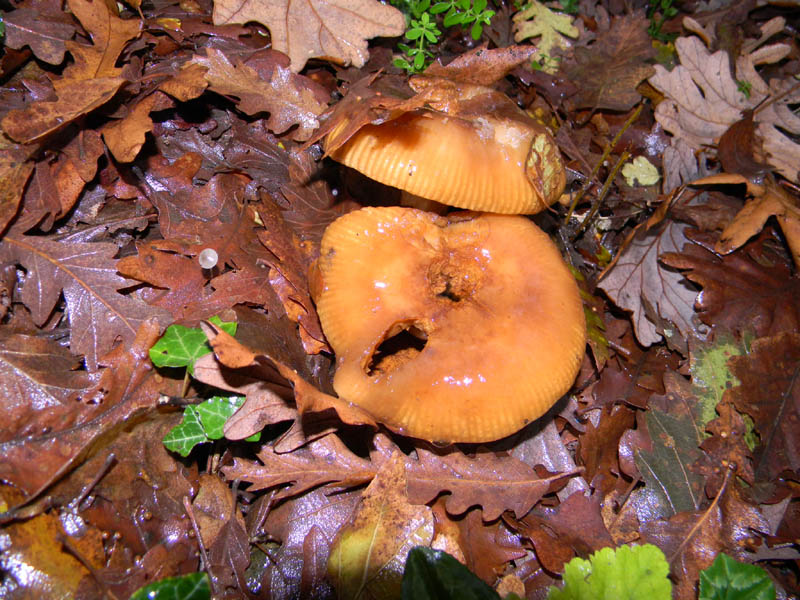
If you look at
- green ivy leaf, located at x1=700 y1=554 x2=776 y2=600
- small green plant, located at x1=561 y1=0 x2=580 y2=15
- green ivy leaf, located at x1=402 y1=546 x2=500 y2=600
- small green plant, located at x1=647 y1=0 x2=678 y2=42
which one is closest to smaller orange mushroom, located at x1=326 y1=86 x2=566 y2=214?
green ivy leaf, located at x1=402 y1=546 x2=500 y2=600

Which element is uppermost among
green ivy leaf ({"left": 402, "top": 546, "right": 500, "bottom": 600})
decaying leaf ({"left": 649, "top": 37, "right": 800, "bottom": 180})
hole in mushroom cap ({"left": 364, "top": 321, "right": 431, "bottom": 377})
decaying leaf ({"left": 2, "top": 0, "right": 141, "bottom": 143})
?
decaying leaf ({"left": 2, "top": 0, "right": 141, "bottom": 143})

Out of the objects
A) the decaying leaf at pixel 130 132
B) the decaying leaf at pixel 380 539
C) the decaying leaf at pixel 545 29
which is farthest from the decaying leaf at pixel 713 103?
the decaying leaf at pixel 130 132

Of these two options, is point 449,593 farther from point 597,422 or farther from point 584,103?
point 584,103

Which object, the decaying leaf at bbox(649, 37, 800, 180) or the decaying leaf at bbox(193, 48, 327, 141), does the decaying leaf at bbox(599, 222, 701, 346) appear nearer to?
the decaying leaf at bbox(649, 37, 800, 180)

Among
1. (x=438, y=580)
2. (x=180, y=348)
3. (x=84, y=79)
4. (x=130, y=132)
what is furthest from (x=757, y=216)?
(x=84, y=79)

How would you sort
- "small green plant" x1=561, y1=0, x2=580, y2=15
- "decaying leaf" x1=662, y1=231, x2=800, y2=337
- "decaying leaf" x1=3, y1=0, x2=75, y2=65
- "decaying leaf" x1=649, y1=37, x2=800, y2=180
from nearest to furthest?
"decaying leaf" x1=3, y1=0, x2=75, y2=65 < "decaying leaf" x1=662, y1=231, x2=800, y2=337 < "decaying leaf" x1=649, y1=37, x2=800, y2=180 < "small green plant" x1=561, y1=0, x2=580, y2=15

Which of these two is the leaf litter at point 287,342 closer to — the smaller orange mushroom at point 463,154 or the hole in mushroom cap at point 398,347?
the smaller orange mushroom at point 463,154

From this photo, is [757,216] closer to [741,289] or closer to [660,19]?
[741,289]

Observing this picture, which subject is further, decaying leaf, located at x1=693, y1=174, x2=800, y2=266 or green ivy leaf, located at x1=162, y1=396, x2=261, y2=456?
decaying leaf, located at x1=693, y1=174, x2=800, y2=266

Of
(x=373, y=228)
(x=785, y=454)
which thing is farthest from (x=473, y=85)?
(x=785, y=454)
